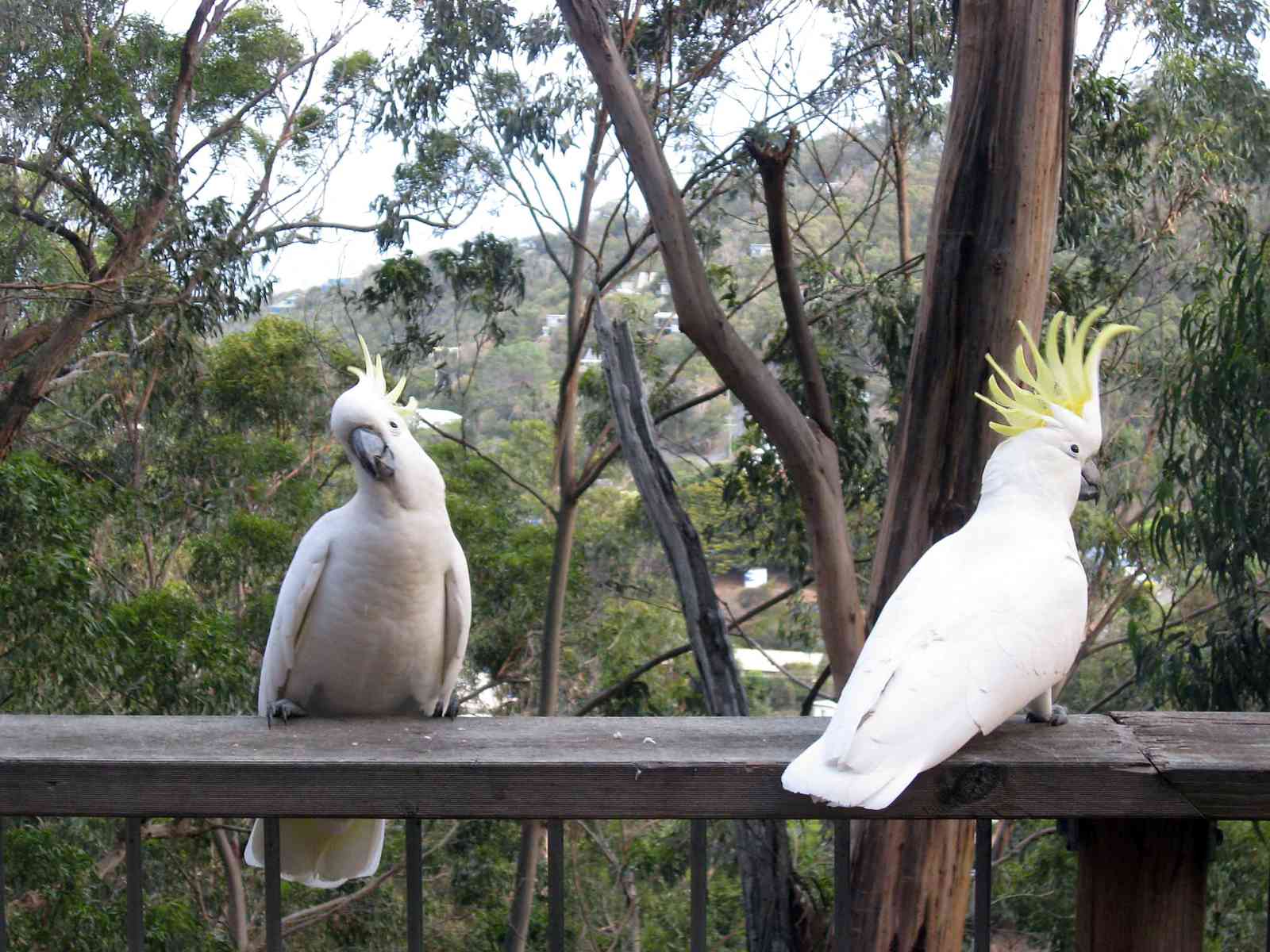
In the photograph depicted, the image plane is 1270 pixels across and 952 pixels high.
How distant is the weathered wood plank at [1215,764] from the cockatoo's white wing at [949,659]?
0.46 ft

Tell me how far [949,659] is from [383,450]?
804 mm

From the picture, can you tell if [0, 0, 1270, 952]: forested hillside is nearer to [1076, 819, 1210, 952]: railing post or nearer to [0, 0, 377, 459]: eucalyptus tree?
[0, 0, 377, 459]: eucalyptus tree

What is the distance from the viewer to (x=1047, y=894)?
6211 millimetres

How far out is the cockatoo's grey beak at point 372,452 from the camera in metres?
1.63

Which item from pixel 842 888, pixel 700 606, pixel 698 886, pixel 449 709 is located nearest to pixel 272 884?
pixel 698 886

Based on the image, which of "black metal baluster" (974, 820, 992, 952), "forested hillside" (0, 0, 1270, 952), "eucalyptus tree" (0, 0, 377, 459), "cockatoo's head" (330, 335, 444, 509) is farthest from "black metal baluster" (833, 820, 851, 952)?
"eucalyptus tree" (0, 0, 377, 459)

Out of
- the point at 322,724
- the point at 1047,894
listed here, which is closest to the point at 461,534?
the point at 1047,894

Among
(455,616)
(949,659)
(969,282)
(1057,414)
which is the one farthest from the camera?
(969,282)

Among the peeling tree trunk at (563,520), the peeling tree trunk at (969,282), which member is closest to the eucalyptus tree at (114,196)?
the peeling tree trunk at (563,520)

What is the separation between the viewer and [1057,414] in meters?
1.46

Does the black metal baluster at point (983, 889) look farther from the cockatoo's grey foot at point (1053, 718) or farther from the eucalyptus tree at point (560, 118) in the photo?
the eucalyptus tree at point (560, 118)

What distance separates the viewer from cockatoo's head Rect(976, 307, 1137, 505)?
56.4 inches

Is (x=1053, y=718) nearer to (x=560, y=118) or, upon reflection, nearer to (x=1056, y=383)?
(x=1056, y=383)

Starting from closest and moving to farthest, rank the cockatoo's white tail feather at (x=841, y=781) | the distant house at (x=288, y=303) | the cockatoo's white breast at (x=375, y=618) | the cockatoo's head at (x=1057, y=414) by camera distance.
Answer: the cockatoo's white tail feather at (x=841, y=781)
the cockatoo's head at (x=1057, y=414)
the cockatoo's white breast at (x=375, y=618)
the distant house at (x=288, y=303)
